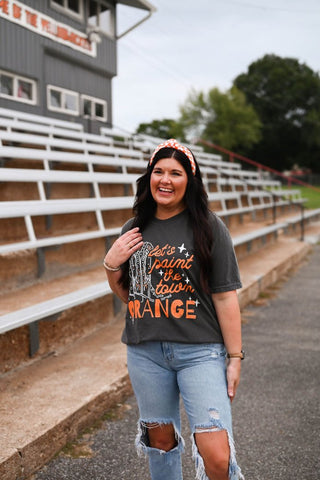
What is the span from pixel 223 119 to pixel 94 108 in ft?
136

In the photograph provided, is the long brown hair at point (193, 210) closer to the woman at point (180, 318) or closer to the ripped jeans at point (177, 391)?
the woman at point (180, 318)

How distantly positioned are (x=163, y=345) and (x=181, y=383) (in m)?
0.15

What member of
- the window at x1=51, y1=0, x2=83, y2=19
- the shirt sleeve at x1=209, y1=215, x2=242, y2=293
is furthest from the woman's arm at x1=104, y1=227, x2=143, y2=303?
the window at x1=51, y1=0, x2=83, y2=19

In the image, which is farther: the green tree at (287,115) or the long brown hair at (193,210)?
the green tree at (287,115)

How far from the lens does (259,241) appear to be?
352 inches

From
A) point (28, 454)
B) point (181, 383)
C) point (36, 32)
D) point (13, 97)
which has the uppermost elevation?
point (36, 32)

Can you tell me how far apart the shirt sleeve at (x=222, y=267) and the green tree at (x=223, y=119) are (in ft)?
164

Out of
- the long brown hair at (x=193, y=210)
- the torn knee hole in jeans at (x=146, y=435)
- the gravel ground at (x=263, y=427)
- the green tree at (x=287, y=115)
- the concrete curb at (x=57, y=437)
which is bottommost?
the gravel ground at (x=263, y=427)

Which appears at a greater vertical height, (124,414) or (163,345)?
(163,345)

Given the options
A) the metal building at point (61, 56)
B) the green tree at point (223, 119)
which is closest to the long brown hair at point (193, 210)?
the metal building at point (61, 56)

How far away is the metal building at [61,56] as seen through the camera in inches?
434

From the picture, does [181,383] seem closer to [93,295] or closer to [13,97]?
[93,295]

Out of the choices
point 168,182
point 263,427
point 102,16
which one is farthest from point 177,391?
point 102,16

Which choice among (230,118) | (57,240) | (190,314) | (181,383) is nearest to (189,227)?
(190,314)
